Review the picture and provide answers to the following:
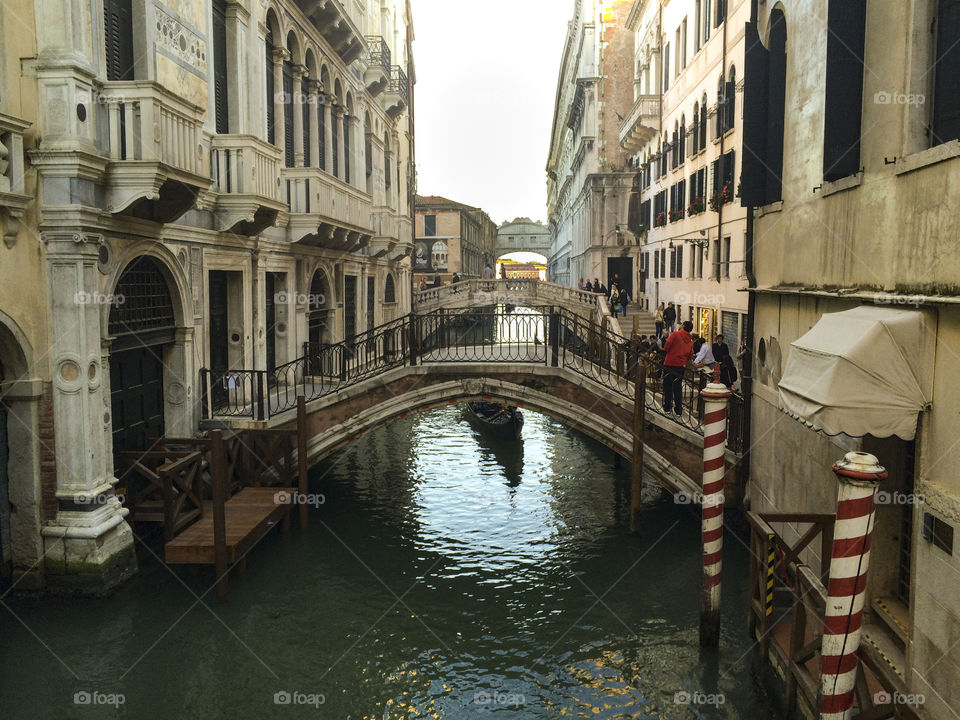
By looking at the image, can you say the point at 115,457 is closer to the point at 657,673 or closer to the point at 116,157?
the point at 116,157

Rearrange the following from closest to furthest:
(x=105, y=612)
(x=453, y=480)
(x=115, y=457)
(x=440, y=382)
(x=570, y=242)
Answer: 1. (x=105, y=612)
2. (x=115, y=457)
3. (x=440, y=382)
4. (x=453, y=480)
5. (x=570, y=242)

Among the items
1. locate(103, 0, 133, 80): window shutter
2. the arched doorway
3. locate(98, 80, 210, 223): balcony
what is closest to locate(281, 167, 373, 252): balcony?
the arched doorway

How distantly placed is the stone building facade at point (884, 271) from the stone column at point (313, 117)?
8.75 m

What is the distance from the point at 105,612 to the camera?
7992 millimetres

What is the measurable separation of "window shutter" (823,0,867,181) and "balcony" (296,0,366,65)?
10.1 m

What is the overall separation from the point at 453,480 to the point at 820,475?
8531 millimetres

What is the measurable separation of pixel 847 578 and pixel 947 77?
338 cm

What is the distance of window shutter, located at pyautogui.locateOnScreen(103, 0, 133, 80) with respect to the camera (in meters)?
8.60

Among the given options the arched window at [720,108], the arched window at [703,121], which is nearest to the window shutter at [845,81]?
the arched window at [720,108]

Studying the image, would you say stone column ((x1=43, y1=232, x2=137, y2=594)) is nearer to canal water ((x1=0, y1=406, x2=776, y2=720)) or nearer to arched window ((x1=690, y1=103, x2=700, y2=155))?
canal water ((x1=0, y1=406, x2=776, y2=720))

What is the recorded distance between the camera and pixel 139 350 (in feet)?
31.3

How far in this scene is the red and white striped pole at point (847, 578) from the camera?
4.20 metres

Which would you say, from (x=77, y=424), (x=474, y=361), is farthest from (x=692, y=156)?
(x=77, y=424)

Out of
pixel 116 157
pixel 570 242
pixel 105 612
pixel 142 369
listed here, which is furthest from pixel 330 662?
pixel 570 242
